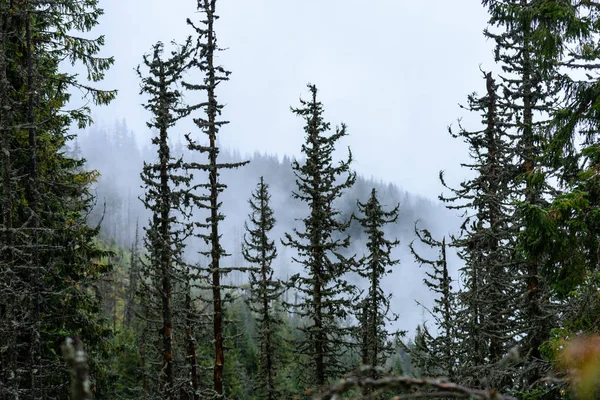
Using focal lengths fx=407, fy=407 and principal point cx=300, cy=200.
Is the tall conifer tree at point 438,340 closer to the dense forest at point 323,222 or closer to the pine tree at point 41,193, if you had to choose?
the dense forest at point 323,222

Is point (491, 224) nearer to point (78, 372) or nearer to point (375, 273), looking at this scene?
point (375, 273)

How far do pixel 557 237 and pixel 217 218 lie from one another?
10642 millimetres

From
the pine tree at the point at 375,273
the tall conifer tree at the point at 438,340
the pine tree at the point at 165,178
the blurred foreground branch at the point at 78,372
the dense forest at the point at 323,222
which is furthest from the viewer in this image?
the pine tree at the point at 375,273

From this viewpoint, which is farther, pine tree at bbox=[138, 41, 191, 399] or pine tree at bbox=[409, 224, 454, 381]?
pine tree at bbox=[138, 41, 191, 399]

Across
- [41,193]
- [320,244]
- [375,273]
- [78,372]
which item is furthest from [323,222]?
[78,372]

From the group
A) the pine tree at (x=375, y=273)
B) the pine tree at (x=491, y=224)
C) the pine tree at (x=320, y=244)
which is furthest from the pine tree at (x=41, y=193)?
the pine tree at (x=375, y=273)

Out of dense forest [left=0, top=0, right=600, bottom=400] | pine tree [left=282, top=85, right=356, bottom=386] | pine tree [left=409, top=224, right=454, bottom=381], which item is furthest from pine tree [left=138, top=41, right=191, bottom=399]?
pine tree [left=409, top=224, right=454, bottom=381]

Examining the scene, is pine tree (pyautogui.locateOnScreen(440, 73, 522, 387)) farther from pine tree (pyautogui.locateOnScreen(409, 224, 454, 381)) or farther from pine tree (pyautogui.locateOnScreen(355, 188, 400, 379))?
pine tree (pyautogui.locateOnScreen(355, 188, 400, 379))

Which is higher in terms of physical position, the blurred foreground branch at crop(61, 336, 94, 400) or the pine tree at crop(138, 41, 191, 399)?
the pine tree at crop(138, 41, 191, 399)

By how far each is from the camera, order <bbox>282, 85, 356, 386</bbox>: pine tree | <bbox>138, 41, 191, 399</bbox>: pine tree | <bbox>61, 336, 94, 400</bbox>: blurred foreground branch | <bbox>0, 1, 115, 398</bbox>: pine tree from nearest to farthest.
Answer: <bbox>61, 336, 94, 400</bbox>: blurred foreground branch < <bbox>0, 1, 115, 398</bbox>: pine tree < <bbox>138, 41, 191, 399</bbox>: pine tree < <bbox>282, 85, 356, 386</bbox>: pine tree

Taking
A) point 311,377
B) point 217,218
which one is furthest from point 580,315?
point 311,377

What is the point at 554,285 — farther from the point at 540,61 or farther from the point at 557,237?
the point at 540,61

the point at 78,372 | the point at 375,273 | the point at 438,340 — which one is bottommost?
the point at 438,340

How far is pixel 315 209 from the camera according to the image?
59.8ft
